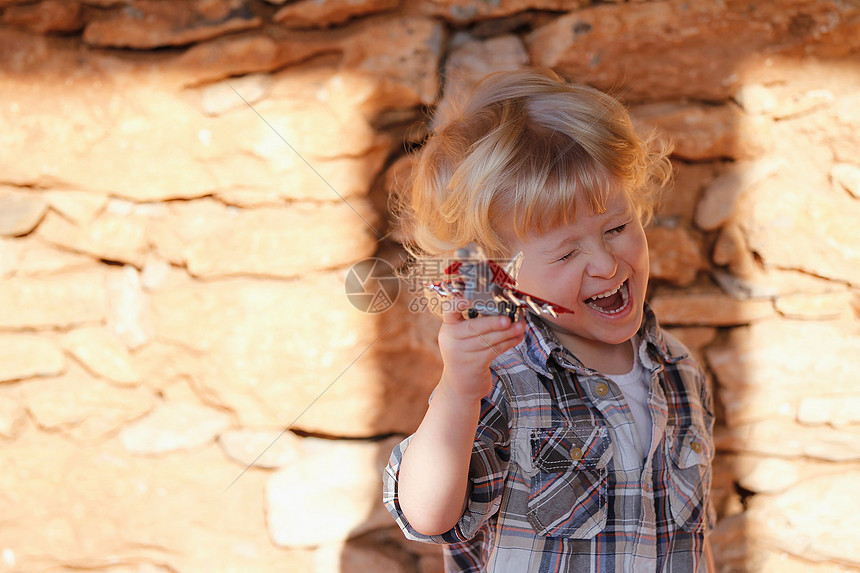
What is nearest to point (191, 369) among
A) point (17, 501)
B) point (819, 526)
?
point (17, 501)

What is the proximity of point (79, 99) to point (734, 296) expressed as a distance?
4.19ft

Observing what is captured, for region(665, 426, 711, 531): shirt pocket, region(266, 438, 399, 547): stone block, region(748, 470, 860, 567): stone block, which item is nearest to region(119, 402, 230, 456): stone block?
region(266, 438, 399, 547): stone block

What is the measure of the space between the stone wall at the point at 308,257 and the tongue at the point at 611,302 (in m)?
0.41

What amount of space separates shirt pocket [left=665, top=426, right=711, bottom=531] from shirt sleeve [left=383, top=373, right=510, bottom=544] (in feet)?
0.82

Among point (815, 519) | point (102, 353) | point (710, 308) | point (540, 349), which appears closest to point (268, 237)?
point (102, 353)

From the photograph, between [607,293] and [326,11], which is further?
[326,11]

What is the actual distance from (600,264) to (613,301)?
3.5 inches

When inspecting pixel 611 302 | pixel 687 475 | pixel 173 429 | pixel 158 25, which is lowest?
pixel 173 429

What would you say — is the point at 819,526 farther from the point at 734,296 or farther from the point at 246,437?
the point at 246,437

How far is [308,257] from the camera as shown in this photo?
129 centimetres

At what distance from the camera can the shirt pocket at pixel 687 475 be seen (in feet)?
2.97

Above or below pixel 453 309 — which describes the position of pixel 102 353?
below

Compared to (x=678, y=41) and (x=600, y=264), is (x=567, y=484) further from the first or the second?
(x=678, y=41)

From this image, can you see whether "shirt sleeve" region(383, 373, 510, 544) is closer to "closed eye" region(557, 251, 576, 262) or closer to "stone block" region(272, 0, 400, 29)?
"closed eye" region(557, 251, 576, 262)
